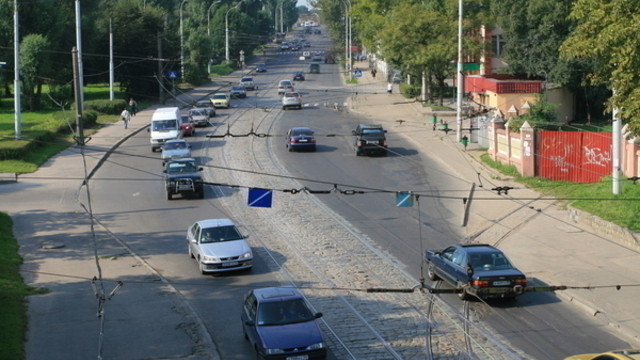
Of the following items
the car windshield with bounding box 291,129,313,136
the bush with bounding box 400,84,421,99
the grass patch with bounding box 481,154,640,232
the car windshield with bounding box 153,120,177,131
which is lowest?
the grass patch with bounding box 481,154,640,232

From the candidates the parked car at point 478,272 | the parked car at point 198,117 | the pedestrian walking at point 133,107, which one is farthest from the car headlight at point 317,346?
the pedestrian walking at point 133,107

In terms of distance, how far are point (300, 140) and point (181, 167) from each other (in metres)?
10.5

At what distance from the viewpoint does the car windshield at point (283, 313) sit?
1541cm

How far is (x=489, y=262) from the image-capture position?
19031 millimetres

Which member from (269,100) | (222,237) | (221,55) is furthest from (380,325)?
(221,55)

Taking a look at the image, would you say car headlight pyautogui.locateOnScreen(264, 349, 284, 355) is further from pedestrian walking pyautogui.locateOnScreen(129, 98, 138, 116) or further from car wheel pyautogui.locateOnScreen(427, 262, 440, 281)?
pedestrian walking pyautogui.locateOnScreen(129, 98, 138, 116)

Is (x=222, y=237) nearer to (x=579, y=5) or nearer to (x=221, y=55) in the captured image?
(x=579, y=5)

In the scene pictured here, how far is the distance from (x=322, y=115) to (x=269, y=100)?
12.8 m

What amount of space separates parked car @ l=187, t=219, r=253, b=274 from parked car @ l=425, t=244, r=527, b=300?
18.2ft

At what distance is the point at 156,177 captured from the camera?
121 feet

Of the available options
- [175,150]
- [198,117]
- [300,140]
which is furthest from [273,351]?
[198,117]

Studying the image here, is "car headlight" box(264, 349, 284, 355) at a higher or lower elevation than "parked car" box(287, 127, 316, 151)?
lower

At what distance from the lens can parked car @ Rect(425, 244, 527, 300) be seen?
1819 centimetres

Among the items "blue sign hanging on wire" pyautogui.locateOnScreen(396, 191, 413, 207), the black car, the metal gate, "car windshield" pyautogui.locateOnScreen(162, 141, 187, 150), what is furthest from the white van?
"blue sign hanging on wire" pyautogui.locateOnScreen(396, 191, 413, 207)
